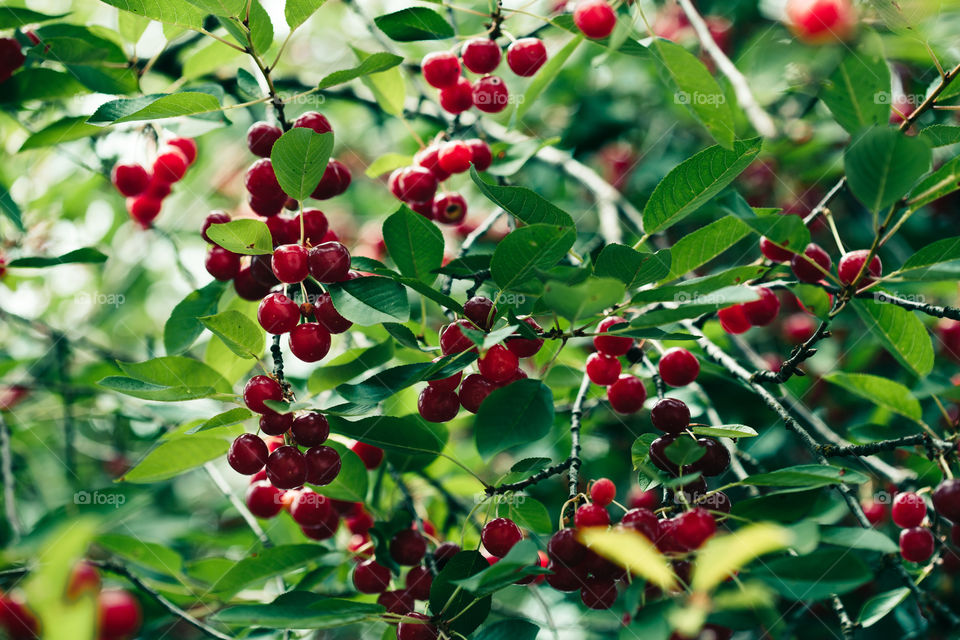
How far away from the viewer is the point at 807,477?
0.92 metres

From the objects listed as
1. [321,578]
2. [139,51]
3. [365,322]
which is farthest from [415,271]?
[139,51]

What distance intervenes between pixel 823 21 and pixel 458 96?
181 cm

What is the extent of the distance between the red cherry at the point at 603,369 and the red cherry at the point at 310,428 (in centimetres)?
51

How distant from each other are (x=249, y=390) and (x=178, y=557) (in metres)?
0.73

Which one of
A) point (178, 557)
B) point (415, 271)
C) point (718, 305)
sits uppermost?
point (718, 305)

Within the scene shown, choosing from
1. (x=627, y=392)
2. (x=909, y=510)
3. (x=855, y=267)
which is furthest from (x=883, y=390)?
(x=627, y=392)

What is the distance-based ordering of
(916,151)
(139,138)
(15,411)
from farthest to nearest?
(15,411) < (139,138) < (916,151)

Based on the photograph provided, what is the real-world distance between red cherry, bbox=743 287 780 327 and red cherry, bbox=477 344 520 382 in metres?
0.56

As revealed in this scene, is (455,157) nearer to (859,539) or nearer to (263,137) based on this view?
(263,137)

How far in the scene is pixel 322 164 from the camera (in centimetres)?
119

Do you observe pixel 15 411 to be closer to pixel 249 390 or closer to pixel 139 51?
pixel 139 51

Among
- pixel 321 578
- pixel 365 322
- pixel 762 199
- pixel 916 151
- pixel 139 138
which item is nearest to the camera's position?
pixel 916 151

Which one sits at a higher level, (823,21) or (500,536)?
(823,21)

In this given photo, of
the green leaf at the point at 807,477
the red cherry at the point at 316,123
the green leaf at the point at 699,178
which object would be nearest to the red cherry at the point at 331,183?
the red cherry at the point at 316,123
